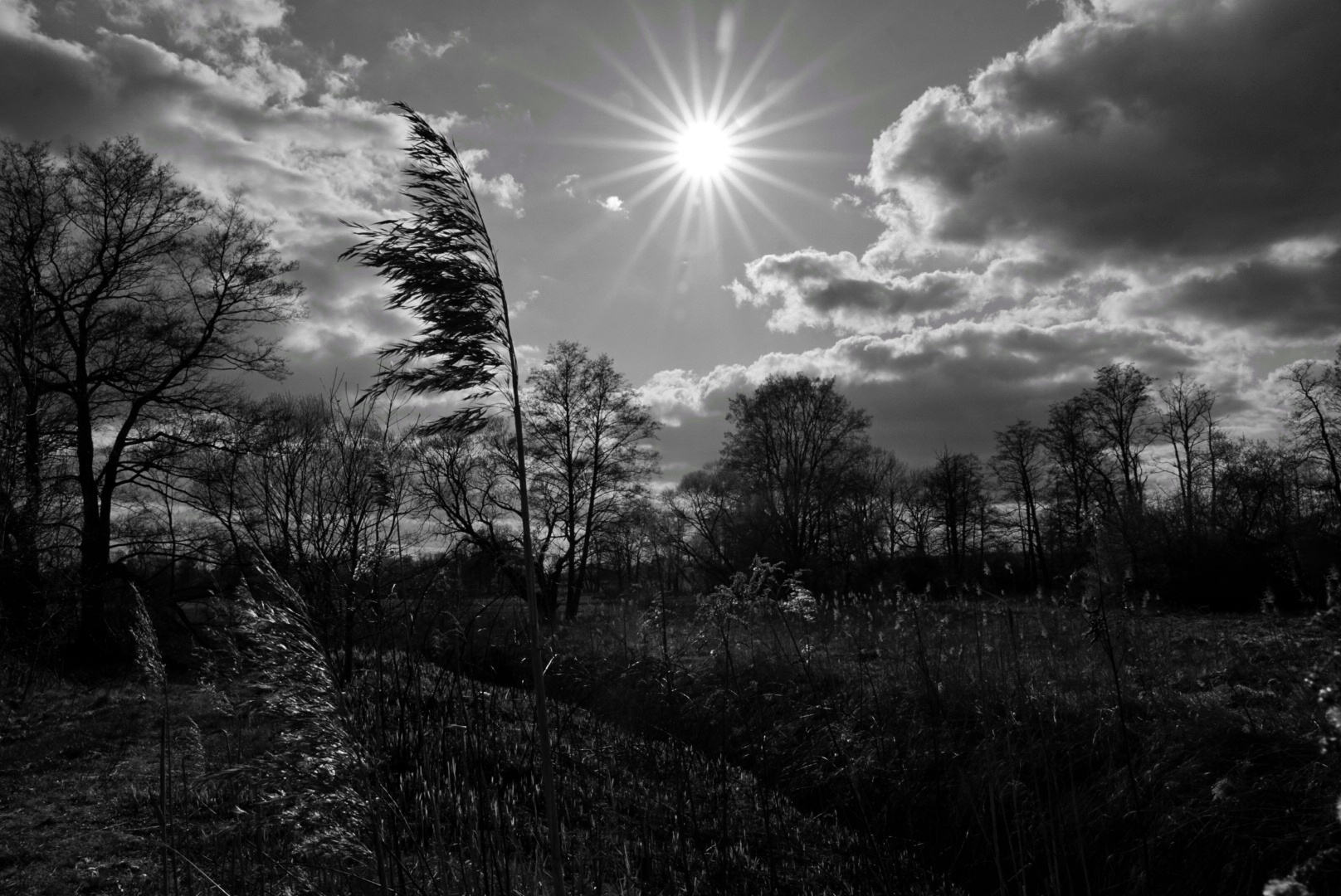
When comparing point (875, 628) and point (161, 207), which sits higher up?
point (161, 207)

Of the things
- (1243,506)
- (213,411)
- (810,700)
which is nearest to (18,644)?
(213,411)

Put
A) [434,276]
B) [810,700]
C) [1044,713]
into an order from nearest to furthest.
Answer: [434,276], [1044,713], [810,700]

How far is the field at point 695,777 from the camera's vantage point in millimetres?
2582

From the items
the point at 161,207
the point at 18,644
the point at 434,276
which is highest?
the point at 161,207

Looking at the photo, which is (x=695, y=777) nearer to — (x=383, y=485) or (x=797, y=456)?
(x=383, y=485)

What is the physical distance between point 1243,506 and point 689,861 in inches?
1145

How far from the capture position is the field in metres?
2.58

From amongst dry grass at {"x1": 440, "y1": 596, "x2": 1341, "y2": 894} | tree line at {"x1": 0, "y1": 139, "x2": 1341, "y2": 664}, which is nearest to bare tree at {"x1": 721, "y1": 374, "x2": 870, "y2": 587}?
tree line at {"x1": 0, "y1": 139, "x2": 1341, "y2": 664}

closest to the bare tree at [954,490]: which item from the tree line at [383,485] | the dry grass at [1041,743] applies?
the tree line at [383,485]

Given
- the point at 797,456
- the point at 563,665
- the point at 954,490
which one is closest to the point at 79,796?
the point at 563,665

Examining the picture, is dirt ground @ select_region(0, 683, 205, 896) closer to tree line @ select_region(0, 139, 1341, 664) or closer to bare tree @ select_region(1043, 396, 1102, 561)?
tree line @ select_region(0, 139, 1341, 664)

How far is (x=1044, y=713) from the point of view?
6.68 m

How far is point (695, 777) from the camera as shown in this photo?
604 centimetres

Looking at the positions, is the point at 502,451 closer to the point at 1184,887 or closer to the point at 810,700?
the point at 810,700
